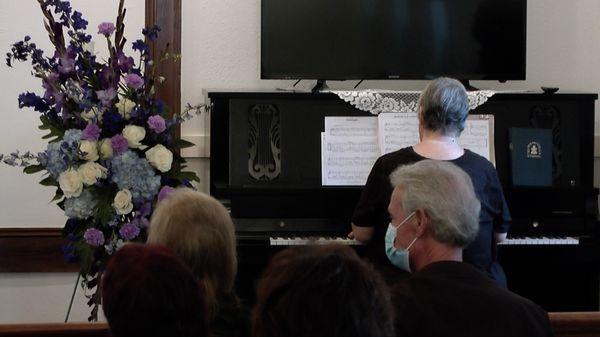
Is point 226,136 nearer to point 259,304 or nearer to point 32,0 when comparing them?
point 32,0

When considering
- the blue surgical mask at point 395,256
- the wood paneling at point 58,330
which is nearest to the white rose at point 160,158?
the wood paneling at point 58,330

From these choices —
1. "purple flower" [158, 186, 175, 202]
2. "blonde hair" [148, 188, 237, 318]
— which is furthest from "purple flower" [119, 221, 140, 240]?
"blonde hair" [148, 188, 237, 318]

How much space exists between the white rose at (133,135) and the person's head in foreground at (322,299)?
158 centimetres

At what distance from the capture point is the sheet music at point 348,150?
14.0ft

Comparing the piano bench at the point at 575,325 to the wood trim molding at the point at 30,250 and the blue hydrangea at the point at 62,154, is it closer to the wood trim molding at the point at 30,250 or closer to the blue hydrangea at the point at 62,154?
the blue hydrangea at the point at 62,154

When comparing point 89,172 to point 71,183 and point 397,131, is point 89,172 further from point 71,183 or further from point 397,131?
point 397,131

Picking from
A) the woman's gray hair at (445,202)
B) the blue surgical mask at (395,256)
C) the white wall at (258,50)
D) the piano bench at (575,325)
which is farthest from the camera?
the white wall at (258,50)

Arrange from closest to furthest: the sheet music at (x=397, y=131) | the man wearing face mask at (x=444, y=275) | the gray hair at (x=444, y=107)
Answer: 1. the man wearing face mask at (x=444, y=275)
2. the gray hair at (x=444, y=107)
3. the sheet music at (x=397, y=131)

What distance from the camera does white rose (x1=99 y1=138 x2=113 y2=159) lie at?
300 centimetres

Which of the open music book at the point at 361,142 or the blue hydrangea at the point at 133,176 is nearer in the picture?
the blue hydrangea at the point at 133,176

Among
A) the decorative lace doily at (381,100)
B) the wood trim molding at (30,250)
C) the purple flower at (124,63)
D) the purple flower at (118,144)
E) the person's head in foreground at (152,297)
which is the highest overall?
the purple flower at (124,63)

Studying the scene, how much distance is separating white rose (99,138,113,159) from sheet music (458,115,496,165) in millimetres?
1863

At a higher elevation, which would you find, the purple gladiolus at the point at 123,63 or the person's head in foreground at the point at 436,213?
the purple gladiolus at the point at 123,63

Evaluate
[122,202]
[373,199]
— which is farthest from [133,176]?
[373,199]
